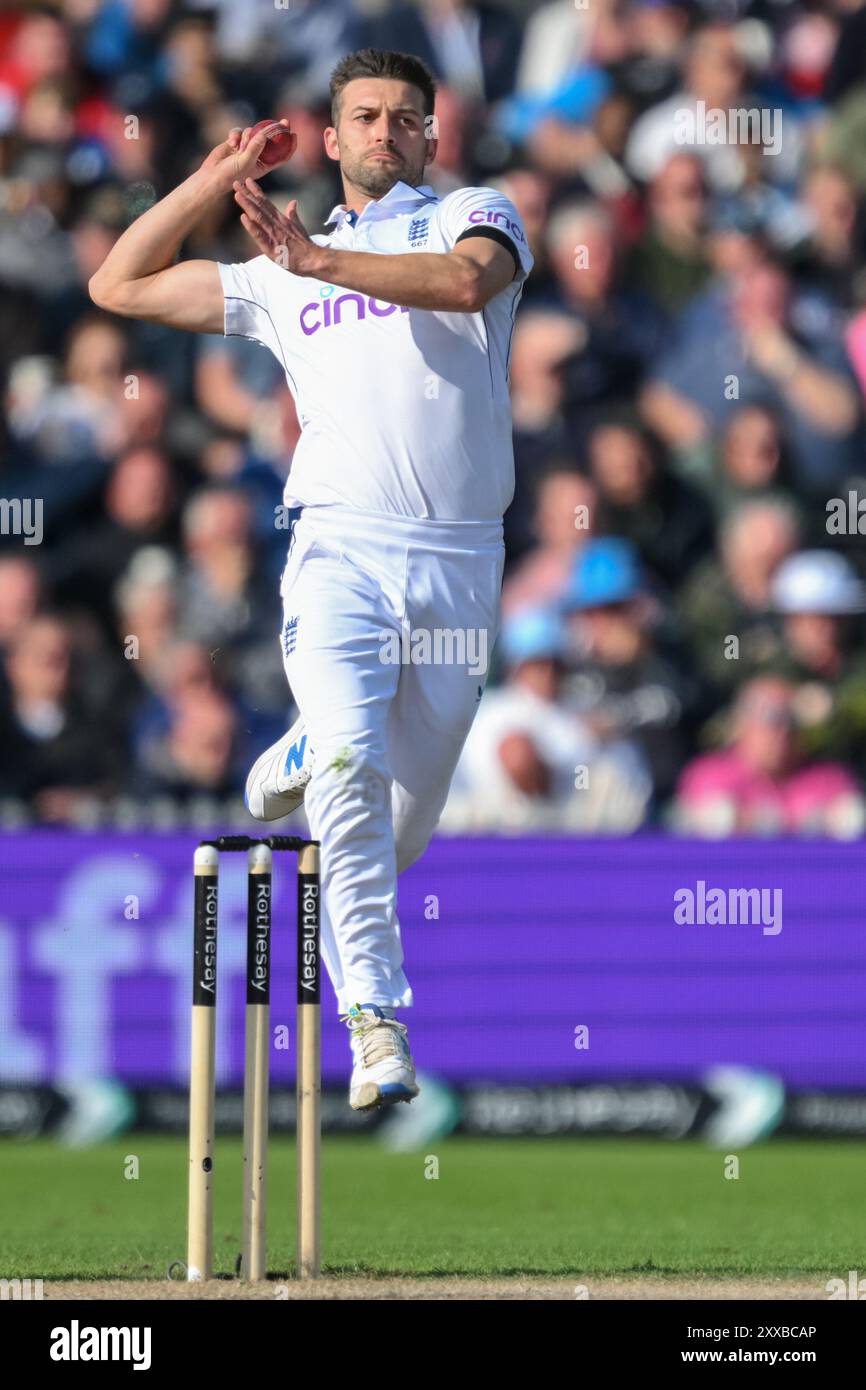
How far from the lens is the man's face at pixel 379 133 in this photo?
6.88 m

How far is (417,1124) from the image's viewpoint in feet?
37.4

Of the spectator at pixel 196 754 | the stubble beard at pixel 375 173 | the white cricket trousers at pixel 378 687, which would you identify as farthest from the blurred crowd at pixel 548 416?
the stubble beard at pixel 375 173

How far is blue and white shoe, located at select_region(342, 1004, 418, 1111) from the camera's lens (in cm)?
615

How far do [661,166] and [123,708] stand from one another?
15.0 ft

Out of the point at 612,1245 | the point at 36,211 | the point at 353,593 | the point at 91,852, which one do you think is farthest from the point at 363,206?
the point at 36,211

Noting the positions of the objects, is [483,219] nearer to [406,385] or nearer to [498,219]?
[498,219]

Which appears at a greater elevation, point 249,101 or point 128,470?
point 249,101

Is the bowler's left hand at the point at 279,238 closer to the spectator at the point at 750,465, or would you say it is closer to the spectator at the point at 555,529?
the spectator at the point at 555,529

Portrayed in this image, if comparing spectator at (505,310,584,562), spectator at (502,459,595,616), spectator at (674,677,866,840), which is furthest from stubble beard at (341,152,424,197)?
spectator at (505,310,584,562)

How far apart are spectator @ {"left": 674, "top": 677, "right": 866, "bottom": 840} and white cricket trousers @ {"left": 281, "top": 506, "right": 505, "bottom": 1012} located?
4834mm

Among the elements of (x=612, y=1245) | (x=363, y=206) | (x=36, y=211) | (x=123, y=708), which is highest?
(x=36, y=211)

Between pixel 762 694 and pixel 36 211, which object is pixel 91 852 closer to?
pixel 762 694

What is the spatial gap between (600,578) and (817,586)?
46.0 inches

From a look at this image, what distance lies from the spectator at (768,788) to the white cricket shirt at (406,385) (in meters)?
5.01
